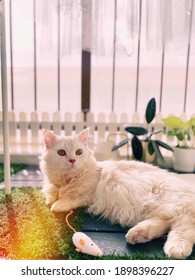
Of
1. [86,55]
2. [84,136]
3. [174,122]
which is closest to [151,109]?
[174,122]

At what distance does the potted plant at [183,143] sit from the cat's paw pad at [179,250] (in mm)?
1335

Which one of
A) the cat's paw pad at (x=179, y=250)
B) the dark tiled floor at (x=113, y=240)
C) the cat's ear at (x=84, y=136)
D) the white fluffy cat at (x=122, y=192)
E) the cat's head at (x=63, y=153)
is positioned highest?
the cat's ear at (x=84, y=136)

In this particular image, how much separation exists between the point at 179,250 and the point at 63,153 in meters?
0.58

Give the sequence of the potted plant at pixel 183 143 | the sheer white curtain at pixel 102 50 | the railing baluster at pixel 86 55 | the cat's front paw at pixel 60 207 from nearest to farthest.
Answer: the cat's front paw at pixel 60 207, the sheer white curtain at pixel 102 50, the railing baluster at pixel 86 55, the potted plant at pixel 183 143

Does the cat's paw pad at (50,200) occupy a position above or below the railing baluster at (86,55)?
below

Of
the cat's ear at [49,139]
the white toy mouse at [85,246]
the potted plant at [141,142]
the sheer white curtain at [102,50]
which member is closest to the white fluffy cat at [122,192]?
the cat's ear at [49,139]

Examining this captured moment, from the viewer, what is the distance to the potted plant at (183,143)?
2.12 metres

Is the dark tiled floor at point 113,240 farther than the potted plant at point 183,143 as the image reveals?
No

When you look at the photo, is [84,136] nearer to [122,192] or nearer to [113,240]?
[122,192]

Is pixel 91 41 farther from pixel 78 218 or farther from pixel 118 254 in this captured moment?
pixel 118 254

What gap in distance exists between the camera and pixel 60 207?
1.15 meters

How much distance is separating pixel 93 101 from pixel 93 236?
64.8 inches

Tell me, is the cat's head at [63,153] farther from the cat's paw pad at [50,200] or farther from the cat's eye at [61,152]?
the cat's paw pad at [50,200]
